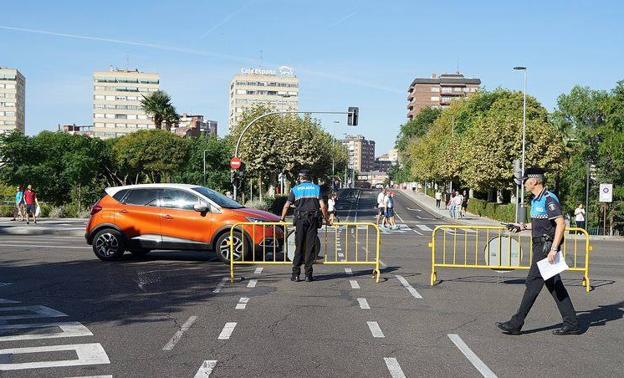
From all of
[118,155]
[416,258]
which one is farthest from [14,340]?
[118,155]

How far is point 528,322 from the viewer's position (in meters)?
8.57

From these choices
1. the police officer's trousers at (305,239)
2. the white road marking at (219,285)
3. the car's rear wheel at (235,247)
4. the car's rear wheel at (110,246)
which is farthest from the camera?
the car's rear wheel at (110,246)

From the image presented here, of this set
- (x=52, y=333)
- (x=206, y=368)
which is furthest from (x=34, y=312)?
(x=206, y=368)

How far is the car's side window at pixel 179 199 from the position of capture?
581 inches

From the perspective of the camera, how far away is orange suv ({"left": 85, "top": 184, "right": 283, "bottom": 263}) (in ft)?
47.1

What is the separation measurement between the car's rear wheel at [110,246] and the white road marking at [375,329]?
8.19m

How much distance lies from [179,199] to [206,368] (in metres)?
9.05

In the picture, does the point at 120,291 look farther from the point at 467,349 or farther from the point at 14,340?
the point at 467,349

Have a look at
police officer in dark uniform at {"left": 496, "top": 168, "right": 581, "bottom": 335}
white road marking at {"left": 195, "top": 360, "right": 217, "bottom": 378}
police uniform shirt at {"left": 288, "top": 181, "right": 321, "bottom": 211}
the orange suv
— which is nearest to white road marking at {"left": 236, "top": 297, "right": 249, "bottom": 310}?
police uniform shirt at {"left": 288, "top": 181, "right": 321, "bottom": 211}

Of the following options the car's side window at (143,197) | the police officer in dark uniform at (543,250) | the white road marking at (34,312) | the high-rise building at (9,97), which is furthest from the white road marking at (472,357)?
the high-rise building at (9,97)

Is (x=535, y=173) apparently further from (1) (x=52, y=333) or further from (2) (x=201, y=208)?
(2) (x=201, y=208)

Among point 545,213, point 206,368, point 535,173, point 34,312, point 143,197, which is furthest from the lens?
point 143,197

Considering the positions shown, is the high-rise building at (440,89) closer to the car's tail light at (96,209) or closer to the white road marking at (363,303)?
the car's tail light at (96,209)

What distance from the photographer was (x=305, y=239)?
11734mm
